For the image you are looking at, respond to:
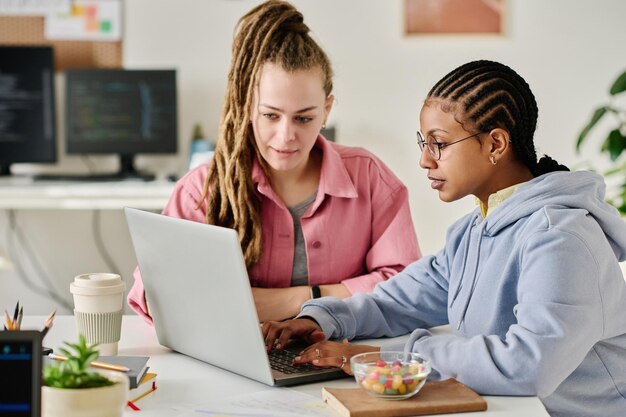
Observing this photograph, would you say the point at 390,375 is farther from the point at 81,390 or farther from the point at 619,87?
the point at 619,87

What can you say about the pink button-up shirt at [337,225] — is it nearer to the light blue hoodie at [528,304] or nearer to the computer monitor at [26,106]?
the light blue hoodie at [528,304]

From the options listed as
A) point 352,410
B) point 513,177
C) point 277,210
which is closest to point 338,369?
point 352,410

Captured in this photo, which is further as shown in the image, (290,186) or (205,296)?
(290,186)

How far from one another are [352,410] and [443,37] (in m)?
2.79

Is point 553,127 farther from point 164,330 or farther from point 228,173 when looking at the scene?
point 164,330

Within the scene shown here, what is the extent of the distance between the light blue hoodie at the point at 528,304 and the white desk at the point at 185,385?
0.04 metres

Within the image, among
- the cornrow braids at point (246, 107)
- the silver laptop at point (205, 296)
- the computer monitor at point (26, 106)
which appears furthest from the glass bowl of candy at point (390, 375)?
the computer monitor at point (26, 106)

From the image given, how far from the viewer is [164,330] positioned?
4.76 ft

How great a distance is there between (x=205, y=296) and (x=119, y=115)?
254 centimetres

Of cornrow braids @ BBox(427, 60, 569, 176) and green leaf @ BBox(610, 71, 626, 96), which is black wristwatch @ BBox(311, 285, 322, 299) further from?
green leaf @ BBox(610, 71, 626, 96)

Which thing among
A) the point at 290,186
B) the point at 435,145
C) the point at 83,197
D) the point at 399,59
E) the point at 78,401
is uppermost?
the point at 399,59

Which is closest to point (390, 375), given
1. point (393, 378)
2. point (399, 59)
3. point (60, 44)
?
point (393, 378)

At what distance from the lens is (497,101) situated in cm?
138

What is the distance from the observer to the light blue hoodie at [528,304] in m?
1.17
